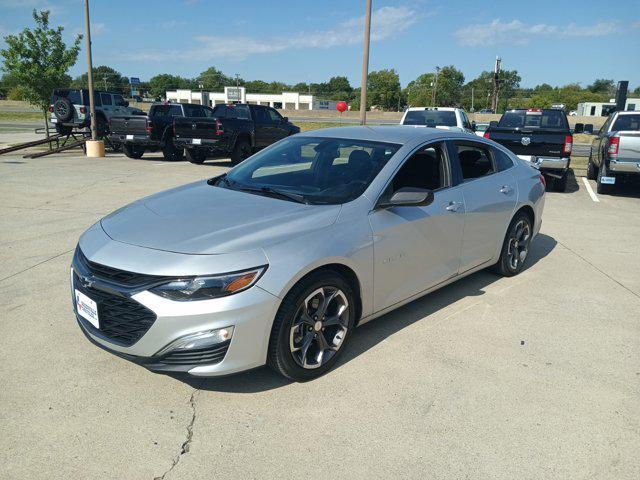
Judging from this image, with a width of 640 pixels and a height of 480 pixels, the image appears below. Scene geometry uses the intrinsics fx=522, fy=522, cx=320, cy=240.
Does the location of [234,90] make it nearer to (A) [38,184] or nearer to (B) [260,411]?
(A) [38,184]

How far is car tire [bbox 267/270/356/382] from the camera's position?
315 centimetres

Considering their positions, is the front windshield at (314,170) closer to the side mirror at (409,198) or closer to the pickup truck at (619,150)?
the side mirror at (409,198)

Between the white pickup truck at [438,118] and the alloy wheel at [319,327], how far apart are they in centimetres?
1030

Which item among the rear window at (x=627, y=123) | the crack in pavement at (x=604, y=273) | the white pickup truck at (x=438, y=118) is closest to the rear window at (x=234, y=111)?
the white pickup truck at (x=438, y=118)

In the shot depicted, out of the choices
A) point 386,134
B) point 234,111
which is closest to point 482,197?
point 386,134

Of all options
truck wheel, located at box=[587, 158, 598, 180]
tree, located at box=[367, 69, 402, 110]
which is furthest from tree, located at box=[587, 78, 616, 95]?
truck wheel, located at box=[587, 158, 598, 180]

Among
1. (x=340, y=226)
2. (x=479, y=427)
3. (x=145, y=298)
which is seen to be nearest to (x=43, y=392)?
(x=145, y=298)

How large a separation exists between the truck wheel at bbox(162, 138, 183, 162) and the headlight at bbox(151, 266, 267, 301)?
1528 centimetres

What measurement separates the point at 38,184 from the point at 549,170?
1103cm

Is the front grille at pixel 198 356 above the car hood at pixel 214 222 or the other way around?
the other way around

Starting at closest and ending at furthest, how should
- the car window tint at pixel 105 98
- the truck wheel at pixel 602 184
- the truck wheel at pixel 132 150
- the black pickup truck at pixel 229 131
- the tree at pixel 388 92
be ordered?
1. the truck wheel at pixel 602 184
2. the black pickup truck at pixel 229 131
3. the truck wheel at pixel 132 150
4. the car window tint at pixel 105 98
5. the tree at pixel 388 92

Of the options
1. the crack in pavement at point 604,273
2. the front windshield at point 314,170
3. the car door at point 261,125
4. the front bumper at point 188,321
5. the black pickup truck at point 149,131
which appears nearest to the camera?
the front bumper at point 188,321

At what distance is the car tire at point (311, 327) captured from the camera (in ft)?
10.3

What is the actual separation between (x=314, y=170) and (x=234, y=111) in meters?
13.3
